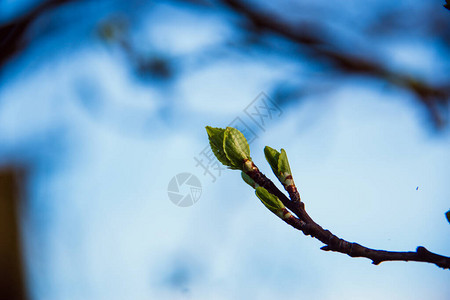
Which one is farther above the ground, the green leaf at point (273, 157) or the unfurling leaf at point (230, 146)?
the unfurling leaf at point (230, 146)

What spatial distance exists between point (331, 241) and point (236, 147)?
0.77 ft

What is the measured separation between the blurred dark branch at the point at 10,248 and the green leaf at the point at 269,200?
2145mm

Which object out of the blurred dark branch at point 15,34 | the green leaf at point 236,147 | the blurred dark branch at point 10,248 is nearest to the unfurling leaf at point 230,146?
the green leaf at point 236,147

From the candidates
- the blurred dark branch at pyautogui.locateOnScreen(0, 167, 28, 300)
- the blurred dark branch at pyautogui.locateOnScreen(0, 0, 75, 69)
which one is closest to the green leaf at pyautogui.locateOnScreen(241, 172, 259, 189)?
the blurred dark branch at pyautogui.locateOnScreen(0, 0, 75, 69)

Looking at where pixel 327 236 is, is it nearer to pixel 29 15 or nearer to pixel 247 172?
pixel 247 172

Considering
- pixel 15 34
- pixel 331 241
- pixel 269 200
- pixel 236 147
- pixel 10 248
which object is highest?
pixel 15 34

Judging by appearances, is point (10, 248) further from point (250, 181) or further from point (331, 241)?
point (331, 241)

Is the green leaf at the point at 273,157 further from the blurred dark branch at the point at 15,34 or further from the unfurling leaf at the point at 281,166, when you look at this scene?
the blurred dark branch at the point at 15,34

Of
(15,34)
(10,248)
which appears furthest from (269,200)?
(10,248)

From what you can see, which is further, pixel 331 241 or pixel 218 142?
pixel 218 142

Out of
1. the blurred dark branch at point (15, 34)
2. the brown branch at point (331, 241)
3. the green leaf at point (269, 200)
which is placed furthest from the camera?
the blurred dark branch at point (15, 34)

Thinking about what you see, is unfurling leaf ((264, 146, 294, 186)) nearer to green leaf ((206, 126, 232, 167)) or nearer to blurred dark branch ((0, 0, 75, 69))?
green leaf ((206, 126, 232, 167))

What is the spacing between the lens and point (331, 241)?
2.14ft

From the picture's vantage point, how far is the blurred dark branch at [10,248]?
2282 millimetres
